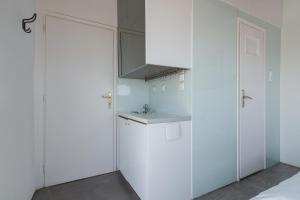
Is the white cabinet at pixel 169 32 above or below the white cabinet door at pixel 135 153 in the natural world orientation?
above

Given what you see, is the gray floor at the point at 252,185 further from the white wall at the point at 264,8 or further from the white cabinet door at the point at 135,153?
the white wall at the point at 264,8

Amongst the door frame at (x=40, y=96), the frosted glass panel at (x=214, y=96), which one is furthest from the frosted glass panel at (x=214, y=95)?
the door frame at (x=40, y=96)

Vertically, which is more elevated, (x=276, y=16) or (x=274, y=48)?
(x=276, y=16)

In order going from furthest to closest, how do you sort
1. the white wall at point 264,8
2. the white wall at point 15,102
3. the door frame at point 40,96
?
the white wall at point 264,8 → the door frame at point 40,96 → the white wall at point 15,102

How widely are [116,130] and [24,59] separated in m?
1.41

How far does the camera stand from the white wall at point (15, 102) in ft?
3.60

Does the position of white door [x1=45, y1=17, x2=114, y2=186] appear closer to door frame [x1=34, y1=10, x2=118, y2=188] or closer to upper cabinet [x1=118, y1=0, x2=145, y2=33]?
door frame [x1=34, y1=10, x2=118, y2=188]

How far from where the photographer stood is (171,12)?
5.24 feet

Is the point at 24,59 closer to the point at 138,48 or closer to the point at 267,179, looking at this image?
the point at 138,48

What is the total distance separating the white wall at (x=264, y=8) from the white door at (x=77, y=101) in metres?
1.79

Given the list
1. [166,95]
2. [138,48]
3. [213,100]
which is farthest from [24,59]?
[213,100]

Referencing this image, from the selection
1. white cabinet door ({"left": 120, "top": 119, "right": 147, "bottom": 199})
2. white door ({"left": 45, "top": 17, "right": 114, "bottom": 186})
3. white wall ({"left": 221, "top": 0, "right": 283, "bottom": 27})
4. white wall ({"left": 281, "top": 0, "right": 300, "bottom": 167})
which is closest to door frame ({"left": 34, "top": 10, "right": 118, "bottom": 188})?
white door ({"left": 45, "top": 17, "right": 114, "bottom": 186})

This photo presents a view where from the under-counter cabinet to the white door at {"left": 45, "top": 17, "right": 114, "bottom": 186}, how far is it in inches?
28.4

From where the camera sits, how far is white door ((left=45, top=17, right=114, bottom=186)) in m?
1.99
